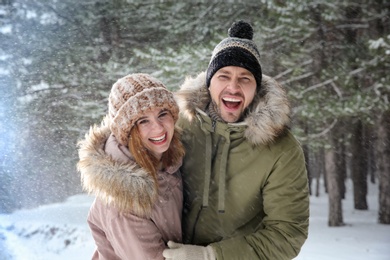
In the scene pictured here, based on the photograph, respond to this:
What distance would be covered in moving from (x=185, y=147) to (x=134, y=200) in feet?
2.45

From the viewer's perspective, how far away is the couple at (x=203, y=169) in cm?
218

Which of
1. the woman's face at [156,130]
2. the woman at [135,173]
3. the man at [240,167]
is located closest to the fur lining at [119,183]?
the woman at [135,173]

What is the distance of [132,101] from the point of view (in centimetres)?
227

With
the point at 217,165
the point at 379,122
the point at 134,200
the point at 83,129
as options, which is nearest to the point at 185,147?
the point at 217,165

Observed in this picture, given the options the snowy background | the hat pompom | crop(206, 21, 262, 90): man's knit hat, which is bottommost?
the snowy background

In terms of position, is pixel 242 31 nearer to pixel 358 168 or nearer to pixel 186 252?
pixel 186 252

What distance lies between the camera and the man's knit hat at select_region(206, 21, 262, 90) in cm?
262

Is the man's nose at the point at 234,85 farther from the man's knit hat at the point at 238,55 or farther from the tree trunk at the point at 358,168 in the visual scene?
the tree trunk at the point at 358,168

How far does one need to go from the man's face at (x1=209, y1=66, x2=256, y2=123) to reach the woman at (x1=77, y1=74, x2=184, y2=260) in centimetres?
34

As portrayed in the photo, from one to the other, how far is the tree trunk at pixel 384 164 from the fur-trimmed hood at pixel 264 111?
10.4m

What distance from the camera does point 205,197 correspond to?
257 centimetres

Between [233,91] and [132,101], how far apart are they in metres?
0.67

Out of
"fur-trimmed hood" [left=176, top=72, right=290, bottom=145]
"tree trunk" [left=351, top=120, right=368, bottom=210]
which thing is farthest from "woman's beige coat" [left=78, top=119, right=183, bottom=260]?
"tree trunk" [left=351, top=120, right=368, bottom=210]

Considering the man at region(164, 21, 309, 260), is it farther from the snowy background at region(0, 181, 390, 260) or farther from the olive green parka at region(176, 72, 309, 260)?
the snowy background at region(0, 181, 390, 260)
